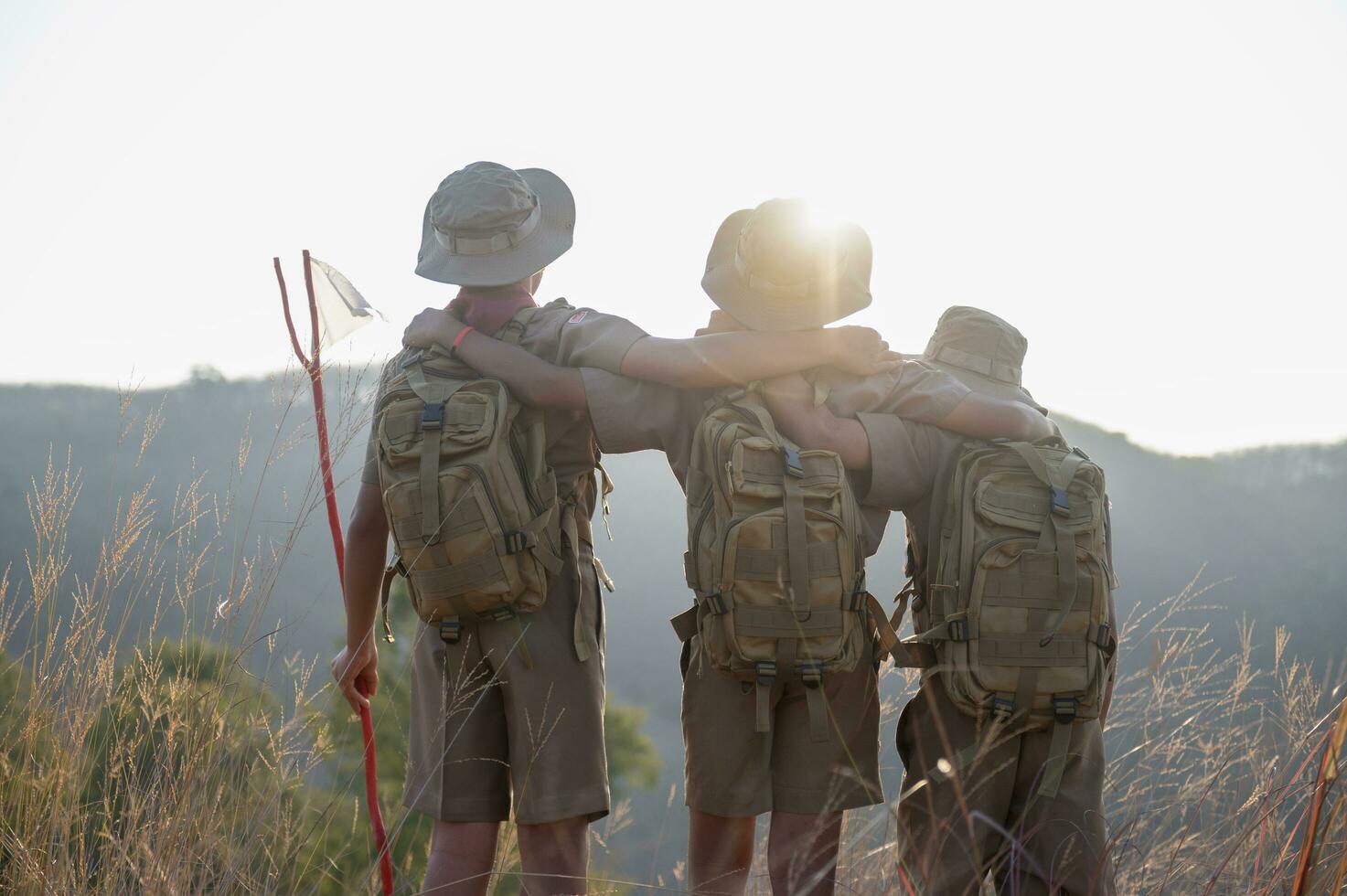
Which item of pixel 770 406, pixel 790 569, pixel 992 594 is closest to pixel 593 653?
pixel 790 569

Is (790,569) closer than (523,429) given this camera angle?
Yes

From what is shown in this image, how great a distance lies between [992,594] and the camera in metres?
2.57

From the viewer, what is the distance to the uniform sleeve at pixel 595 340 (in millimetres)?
2574

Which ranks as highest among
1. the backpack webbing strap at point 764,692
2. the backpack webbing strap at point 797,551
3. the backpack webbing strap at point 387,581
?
the backpack webbing strap at point 797,551

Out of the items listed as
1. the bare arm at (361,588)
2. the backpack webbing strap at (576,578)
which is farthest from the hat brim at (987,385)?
the bare arm at (361,588)

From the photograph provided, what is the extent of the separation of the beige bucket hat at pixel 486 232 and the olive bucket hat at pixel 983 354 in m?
1.11

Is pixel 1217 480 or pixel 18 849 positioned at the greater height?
pixel 18 849

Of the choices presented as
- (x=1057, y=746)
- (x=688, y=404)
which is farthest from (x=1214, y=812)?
(x=688, y=404)

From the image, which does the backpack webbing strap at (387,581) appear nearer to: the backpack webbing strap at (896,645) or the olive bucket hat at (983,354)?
the backpack webbing strap at (896,645)

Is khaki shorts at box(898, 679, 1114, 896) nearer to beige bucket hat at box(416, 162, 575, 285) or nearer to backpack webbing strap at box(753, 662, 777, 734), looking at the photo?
backpack webbing strap at box(753, 662, 777, 734)

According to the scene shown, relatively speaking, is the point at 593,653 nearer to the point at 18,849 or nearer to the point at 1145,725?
the point at 18,849

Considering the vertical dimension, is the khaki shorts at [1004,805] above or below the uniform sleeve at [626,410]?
below

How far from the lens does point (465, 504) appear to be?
2.47 metres

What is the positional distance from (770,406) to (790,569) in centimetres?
42
